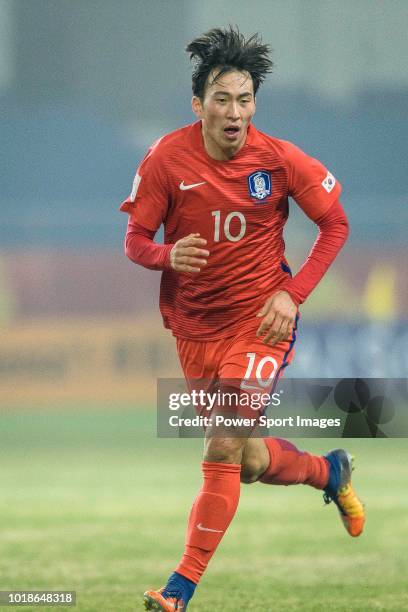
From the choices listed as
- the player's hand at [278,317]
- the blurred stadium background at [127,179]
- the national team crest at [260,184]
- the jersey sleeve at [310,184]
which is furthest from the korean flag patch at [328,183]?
the blurred stadium background at [127,179]

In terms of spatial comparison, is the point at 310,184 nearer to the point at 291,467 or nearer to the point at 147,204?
the point at 147,204

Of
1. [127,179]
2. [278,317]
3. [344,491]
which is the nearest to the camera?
[278,317]

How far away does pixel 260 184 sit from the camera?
4469 millimetres

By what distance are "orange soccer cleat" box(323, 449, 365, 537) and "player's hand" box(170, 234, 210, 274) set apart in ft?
4.93

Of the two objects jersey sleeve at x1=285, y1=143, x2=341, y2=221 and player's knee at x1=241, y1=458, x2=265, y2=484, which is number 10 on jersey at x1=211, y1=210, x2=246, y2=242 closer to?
jersey sleeve at x1=285, y1=143, x2=341, y2=221

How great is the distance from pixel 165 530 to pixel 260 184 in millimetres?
3658

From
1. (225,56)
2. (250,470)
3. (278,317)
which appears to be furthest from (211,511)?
(225,56)

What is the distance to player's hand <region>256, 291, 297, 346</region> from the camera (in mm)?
4266

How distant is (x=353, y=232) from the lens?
50.2ft

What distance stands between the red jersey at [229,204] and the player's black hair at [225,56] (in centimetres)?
22

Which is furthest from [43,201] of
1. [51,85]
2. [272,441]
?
[272,441]

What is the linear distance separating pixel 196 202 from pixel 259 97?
13.5m

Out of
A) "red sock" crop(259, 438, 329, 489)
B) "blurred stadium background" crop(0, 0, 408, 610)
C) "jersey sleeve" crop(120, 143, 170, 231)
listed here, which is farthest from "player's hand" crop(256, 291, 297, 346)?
"blurred stadium background" crop(0, 0, 408, 610)

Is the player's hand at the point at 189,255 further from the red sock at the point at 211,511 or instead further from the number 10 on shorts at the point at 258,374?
the red sock at the point at 211,511
